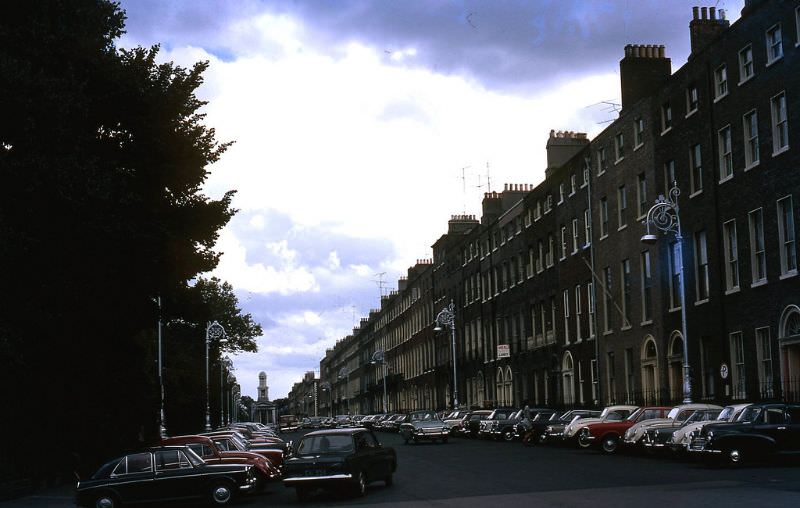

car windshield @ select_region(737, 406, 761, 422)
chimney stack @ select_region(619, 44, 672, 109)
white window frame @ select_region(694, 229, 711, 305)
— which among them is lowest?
car windshield @ select_region(737, 406, 761, 422)

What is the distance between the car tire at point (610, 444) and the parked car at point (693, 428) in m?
5.63

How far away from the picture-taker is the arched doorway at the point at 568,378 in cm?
5850

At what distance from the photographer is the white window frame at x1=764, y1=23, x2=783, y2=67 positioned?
3619 centimetres

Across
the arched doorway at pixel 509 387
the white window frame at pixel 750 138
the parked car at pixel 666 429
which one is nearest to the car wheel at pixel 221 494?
the parked car at pixel 666 429

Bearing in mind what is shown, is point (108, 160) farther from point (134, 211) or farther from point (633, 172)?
point (633, 172)

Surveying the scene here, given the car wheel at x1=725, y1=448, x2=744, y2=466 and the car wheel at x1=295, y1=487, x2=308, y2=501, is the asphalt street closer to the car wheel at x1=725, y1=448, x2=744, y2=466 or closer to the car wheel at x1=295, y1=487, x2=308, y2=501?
the car wheel at x1=295, y1=487, x2=308, y2=501

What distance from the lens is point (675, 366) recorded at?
148 feet

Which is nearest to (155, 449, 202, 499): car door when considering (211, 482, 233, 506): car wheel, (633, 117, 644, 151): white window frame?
(211, 482, 233, 506): car wheel

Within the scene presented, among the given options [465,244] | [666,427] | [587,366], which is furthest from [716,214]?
[465,244]

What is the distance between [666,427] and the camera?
3036 centimetres

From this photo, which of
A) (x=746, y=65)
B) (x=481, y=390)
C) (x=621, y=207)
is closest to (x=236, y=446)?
(x=746, y=65)

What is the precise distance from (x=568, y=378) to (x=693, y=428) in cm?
3133

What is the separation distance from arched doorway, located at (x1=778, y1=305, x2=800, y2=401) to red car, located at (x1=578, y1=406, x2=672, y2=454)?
15.2 feet

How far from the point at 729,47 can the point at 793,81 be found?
497cm
